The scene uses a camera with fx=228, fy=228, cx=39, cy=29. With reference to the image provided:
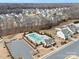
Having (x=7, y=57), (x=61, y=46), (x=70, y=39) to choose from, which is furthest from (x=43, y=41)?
(x=7, y=57)

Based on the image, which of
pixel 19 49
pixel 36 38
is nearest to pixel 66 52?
pixel 19 49

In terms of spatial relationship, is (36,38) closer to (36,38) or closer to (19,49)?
(36,38)

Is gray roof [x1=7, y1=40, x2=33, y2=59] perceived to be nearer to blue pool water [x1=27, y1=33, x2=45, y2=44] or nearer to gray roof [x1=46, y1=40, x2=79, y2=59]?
blue pool water [x1=27, y1=33, x2=45, y2=44]

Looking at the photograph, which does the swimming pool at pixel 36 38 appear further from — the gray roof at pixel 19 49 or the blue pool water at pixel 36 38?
the gray roof at pixel 19 49

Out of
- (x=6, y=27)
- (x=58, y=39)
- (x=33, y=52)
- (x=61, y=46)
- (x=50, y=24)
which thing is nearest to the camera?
(x=33, y=52)

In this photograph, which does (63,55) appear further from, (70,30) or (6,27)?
(6,27)

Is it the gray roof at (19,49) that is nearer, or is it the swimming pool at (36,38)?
the gray roof at (19,49)

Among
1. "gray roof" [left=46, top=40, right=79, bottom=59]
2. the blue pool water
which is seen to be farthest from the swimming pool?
"gray roof" [left=46, top=40, right=79, bottom=59]

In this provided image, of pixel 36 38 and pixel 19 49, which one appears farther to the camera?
pixel 36 38

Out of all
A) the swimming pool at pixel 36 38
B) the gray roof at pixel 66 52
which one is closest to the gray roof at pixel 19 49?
the swimming pool at pixel 36 38
